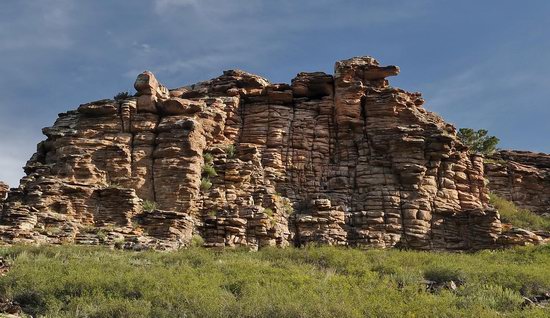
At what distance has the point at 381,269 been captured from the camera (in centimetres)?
1995

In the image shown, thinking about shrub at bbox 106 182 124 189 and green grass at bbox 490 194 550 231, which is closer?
shrub at bbox 106 182 124 189

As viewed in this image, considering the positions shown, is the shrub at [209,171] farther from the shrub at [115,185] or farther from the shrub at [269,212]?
the shrub at [115,185]

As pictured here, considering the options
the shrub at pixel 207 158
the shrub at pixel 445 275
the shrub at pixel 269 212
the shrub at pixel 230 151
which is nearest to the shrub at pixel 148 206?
the shrub at pixel 207 158

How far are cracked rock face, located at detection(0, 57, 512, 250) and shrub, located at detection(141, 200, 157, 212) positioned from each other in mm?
136

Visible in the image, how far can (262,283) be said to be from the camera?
16.6 metres

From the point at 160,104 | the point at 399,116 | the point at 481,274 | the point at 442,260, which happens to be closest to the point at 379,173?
the point at 399,116

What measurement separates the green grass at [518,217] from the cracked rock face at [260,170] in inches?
92.4

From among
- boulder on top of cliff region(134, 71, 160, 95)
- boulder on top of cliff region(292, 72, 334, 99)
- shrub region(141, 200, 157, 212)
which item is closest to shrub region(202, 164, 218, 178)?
shrub region(141, 200, 157, 212)

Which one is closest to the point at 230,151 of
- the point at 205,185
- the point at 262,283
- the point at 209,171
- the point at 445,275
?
the point at 209,171

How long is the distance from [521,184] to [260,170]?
17.7 m

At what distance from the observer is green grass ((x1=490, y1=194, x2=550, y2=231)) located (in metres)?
29.6

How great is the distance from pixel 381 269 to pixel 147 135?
12.6 m

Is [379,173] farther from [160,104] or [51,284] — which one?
[51,284]

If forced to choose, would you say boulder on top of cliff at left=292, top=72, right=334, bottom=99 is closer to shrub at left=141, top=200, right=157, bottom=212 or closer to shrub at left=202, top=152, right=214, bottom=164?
shrub at left=202, top=152, right=214, bottom=164
